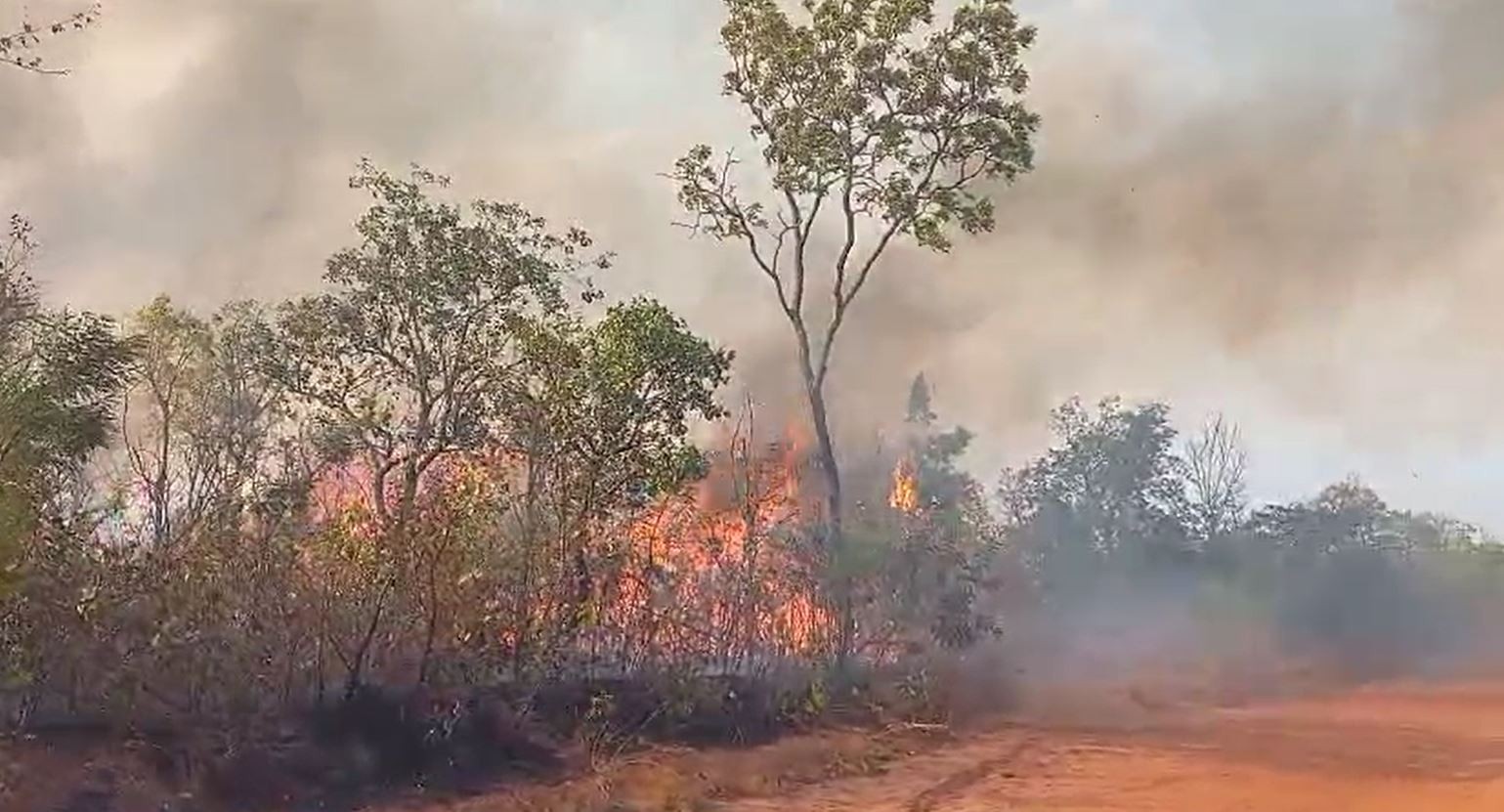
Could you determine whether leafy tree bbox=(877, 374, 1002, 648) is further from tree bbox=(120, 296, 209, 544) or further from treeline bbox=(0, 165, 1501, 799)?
tree bbox=(120, 296, 209, 544)

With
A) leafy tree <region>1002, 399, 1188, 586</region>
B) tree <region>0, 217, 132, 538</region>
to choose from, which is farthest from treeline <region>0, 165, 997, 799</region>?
leafy tree <region>1002, 399, 1188, 586</region>

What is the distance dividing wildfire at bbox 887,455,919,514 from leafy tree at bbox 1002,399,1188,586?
28.7ft

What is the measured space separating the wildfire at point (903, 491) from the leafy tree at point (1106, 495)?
8.74 meters

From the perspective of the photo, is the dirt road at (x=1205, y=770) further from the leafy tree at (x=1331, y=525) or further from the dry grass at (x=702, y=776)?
the leafy tree at (x=1331, y=525)

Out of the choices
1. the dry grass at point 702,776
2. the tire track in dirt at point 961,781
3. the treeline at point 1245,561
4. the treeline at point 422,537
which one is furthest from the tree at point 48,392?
the treeline at point 1245,561

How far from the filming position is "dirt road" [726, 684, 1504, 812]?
1708cm

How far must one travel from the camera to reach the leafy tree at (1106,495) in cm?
4956

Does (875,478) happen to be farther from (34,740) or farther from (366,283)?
(34,740)

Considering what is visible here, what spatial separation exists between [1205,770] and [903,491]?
1392 centimetres

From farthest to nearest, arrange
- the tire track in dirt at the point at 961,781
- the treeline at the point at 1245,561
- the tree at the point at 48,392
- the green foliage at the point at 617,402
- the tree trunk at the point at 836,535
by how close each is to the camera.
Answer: the treeline at the point at 1245,561 → the tree trunk at the point at 836,535 → the green foliage at the point at 617,402 → the tire track in dirt at the point at 961,781 → the tree at the point at 48,392

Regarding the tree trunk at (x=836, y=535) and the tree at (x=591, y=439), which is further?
the tree trunk at (x=836, y=535)

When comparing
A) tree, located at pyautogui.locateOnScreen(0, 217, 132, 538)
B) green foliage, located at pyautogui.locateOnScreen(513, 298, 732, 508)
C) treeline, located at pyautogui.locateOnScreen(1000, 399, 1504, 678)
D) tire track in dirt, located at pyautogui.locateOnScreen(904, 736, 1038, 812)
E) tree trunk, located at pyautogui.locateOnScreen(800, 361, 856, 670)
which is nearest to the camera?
tree, located at pyautogui.locateOnScreen(0, 217, 132, 538)

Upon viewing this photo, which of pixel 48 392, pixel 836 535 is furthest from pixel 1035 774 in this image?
pixel 48 392

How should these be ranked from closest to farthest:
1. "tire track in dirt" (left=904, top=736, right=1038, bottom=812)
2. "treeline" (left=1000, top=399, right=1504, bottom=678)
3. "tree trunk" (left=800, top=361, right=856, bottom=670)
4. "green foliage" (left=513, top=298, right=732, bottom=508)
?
"tire track in dirt" (left=904, top=736, right=1038, bottom=812) → "green foliage" (left=513, top=298, right=732, bottom=508) → "tree trunk" (left=800, top=361, right=856, bottom=670) → "treeline" (left=1000, top=399, right=1504, bottom=678)
